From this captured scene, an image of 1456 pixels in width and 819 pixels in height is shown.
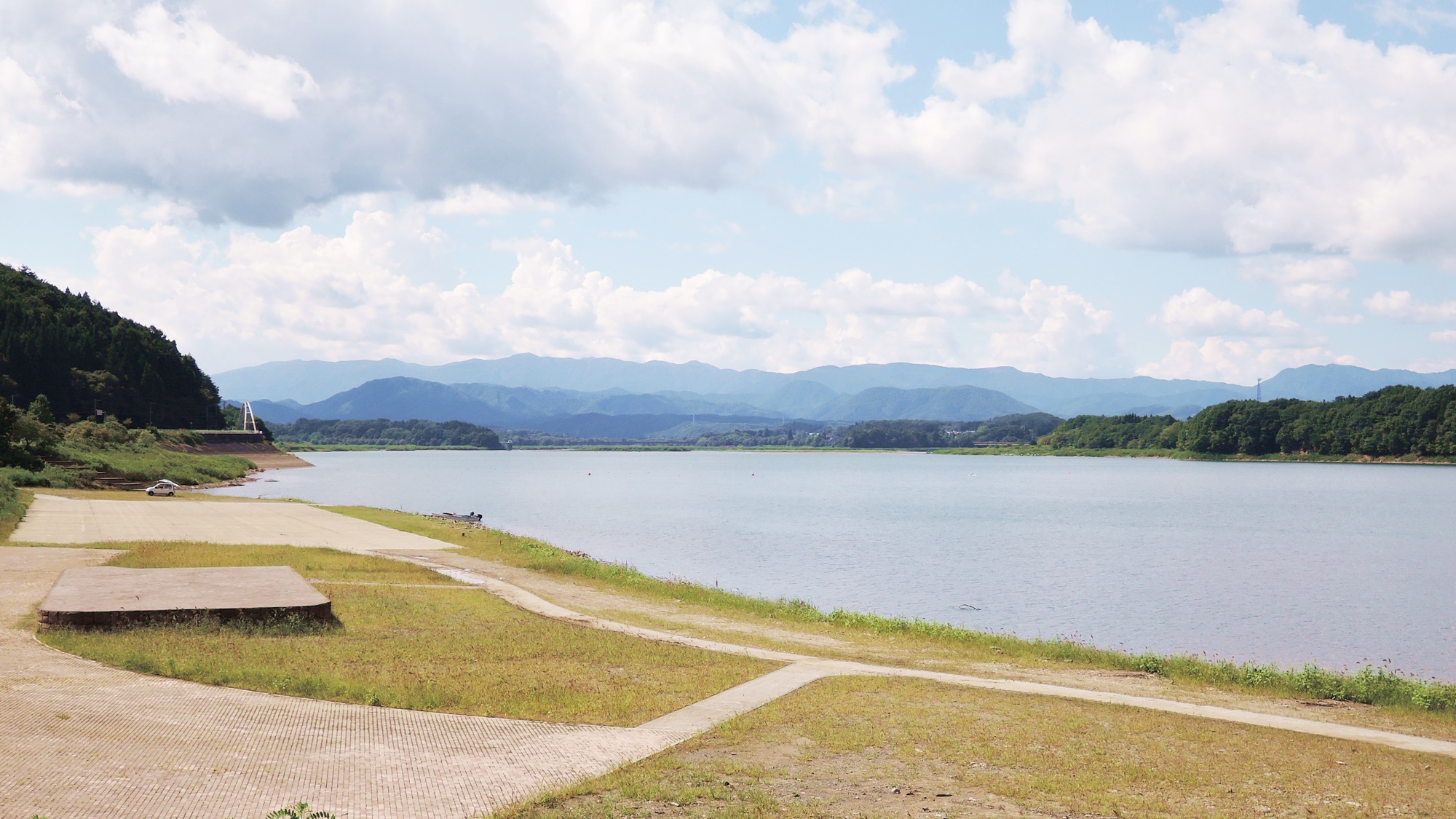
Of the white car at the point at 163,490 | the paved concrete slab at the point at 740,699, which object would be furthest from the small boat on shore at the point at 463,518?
the paved concrete slab at the point at 740,699

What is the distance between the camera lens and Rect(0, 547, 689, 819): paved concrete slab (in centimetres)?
931

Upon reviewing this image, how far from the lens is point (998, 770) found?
476 inches

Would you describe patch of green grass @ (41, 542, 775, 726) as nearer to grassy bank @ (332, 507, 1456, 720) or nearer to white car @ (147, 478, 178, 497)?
grassy bank @ (332, 507, 1456, 720)

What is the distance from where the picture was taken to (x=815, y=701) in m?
15.9

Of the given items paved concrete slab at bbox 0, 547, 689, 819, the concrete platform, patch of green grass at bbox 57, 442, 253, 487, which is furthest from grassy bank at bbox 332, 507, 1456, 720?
Result: patch of green grass at bbox 57, 442, 253, 487

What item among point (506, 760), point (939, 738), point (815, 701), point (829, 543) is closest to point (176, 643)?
point (506, 760)

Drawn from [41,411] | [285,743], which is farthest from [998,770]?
[41,411]

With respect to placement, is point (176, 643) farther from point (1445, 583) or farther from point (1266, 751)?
point (1445, 583)

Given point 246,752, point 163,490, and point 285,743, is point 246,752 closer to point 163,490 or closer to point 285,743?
point 285,743

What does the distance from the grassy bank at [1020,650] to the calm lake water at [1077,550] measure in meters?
6.29

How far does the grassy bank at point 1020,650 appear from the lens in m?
19.1

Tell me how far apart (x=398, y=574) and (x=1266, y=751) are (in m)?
27.0

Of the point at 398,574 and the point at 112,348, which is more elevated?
the point at 112,348

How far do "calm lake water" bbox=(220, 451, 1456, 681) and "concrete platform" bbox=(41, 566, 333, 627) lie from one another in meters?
20.9
